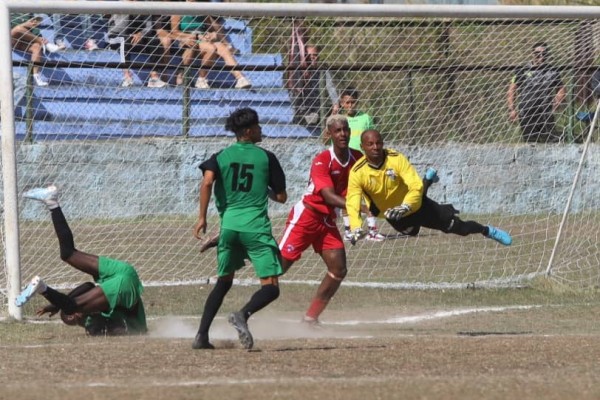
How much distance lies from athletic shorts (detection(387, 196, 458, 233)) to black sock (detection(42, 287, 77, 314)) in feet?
10.5

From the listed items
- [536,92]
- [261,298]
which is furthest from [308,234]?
[536,92]

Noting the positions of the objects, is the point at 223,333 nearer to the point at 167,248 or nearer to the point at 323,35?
the point at 167,248

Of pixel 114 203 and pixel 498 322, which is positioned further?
pixel 114 203

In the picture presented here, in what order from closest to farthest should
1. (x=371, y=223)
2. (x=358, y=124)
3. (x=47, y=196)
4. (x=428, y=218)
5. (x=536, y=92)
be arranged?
1. (x=47, y=196)
2. (x=428, y=218)
3. (x=536, y=92)
4. (x=371, y=223)
5. (x=358, y=124)

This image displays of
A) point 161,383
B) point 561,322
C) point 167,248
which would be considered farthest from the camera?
point 167,248

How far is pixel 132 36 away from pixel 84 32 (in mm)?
727

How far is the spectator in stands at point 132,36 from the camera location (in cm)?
1440

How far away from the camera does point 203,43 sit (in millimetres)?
14961

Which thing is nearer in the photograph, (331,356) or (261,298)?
(331,356)

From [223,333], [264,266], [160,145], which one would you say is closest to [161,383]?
[264,266]

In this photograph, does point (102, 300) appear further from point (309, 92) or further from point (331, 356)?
point (309, 92)

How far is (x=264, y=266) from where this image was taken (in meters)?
9.62

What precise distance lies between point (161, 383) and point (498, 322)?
5325mm

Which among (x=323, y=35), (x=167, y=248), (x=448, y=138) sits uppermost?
(x=323, y=35)
